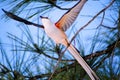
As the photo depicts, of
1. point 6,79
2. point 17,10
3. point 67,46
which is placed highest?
point 67,46

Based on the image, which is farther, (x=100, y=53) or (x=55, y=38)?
(x=100, y=53)

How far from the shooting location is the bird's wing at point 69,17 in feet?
1.37

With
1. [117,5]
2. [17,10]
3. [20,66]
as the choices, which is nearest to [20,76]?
[20,66]

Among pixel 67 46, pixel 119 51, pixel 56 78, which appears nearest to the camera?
pixel 67 46

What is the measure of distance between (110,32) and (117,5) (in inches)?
3.4

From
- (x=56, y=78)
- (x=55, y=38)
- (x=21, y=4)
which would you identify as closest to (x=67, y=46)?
(x=55, y=38)

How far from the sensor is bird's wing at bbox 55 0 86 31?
1.37 ft

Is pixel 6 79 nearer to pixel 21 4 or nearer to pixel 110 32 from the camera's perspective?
pixel 21 4

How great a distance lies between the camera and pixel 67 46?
17.0 inches

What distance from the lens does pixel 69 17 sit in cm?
43

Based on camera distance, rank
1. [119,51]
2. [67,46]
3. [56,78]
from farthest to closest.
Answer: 1. [119,51]
2. [56,78]
3. [67,46]

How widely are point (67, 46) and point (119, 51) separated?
47cm

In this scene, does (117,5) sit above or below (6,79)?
above

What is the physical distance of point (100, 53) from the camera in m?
0.78
